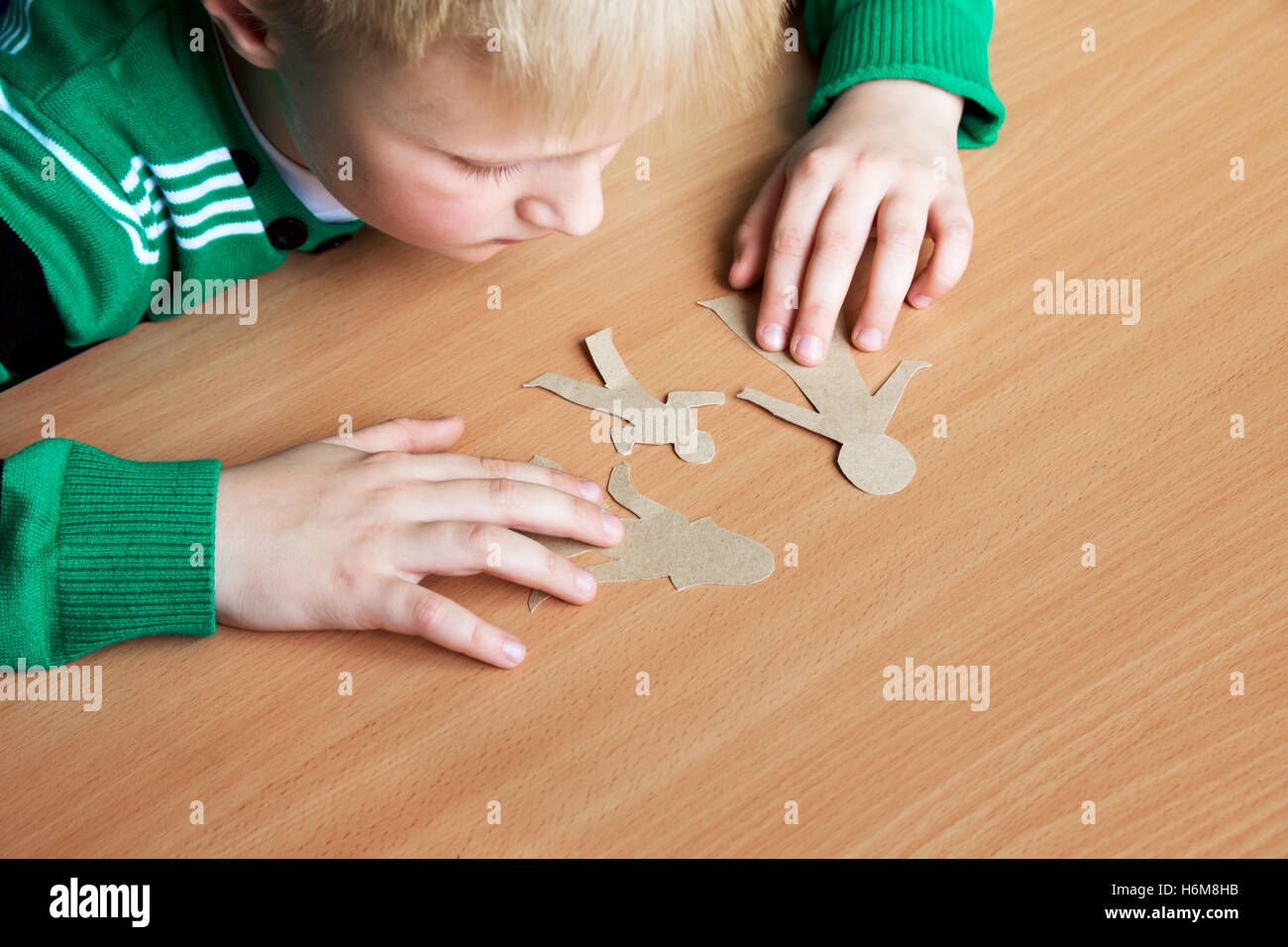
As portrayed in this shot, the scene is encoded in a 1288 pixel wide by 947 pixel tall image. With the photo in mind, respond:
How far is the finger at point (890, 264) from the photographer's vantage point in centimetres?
85

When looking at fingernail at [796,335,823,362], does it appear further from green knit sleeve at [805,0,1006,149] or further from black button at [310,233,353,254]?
black button at [310,233,353,254]

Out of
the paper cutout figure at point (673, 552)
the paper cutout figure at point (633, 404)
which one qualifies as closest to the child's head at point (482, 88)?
the paper cutout figure at point (633, 404)

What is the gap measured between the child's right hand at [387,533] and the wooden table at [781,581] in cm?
2

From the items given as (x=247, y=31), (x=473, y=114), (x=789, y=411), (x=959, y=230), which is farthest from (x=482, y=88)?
(x=959, y=230)

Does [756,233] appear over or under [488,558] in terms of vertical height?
→ over

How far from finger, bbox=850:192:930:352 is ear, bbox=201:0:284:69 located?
18.0 inches

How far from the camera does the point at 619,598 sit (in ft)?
2.31

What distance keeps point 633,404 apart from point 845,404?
151mm

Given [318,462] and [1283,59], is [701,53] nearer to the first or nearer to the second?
[318,462]

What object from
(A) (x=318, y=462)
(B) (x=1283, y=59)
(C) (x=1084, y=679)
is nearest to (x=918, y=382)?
(C) (x=1084, y=679)

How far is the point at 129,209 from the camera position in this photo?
0.85 m

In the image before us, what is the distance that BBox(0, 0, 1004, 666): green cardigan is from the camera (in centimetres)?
70

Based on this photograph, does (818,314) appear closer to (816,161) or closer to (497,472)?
(816,161)

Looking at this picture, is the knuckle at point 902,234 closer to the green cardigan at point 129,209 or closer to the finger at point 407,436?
the green cardigan at point 129,209
